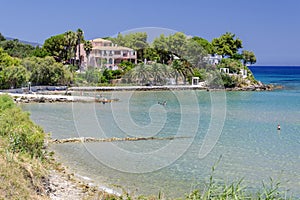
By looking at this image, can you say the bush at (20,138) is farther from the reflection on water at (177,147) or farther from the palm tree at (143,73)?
the palm tree at (143,73)

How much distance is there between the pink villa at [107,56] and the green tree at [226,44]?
21.5 metres

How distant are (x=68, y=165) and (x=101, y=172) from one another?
151cm

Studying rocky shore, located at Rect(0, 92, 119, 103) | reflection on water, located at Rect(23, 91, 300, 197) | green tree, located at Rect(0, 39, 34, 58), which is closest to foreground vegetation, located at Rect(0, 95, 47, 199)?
reflection on water, located at Rect(23, 91, 300, 197)

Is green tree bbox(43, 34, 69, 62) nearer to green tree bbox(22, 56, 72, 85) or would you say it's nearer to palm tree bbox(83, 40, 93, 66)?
palm tree bbox(83, 40, 93, 66)

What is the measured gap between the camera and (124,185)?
12594 millimetres

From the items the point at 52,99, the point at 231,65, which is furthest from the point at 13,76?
the point at 231,65

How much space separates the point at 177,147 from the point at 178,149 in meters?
0.38

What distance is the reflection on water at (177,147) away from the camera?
1362cm

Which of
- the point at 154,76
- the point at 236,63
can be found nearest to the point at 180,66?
the point at 154,76

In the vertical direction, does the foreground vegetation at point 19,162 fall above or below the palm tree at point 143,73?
below

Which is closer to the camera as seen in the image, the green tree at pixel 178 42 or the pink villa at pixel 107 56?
the green tree at pixel 178 42

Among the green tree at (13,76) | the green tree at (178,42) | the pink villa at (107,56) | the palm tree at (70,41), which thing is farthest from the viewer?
the pink villa at (107,56)

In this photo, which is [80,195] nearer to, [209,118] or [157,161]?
[157,161]

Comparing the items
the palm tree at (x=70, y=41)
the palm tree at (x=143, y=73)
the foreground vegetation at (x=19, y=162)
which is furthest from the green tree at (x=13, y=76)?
the foreground vegetation at (x=19, y=162)
